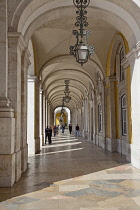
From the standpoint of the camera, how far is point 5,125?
5730 mm

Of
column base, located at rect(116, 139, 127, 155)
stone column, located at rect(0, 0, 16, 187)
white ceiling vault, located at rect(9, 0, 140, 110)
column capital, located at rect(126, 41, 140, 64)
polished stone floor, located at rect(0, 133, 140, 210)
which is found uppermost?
white ceiling vault, located at rect(9, 0, 140, 110)

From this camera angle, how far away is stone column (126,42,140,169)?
26.0 ft

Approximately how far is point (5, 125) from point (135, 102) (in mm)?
4804

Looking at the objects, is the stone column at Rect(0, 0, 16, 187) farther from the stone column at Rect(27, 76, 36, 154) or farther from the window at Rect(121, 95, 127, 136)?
the window at Rect(121, 95, 127, 136)

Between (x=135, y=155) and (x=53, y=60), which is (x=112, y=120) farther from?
(x=53, y=60)

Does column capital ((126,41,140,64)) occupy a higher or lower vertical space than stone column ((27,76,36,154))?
higher

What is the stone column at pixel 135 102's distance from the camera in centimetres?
793

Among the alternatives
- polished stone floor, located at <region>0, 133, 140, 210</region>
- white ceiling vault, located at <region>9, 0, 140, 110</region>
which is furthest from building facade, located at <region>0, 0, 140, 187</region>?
polished stone floor, located at <region>0, 133, 140, 210</region>

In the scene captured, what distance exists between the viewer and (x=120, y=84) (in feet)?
38.0

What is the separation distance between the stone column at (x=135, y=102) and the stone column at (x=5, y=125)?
440 cm

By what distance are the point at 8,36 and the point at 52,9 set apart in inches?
104

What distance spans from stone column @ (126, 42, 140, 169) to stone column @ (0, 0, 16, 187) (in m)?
4.40

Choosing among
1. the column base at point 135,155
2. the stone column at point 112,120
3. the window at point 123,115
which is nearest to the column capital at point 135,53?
the column base at point 135,155

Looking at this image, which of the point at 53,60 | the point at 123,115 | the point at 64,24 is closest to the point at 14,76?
the point at 64,24
